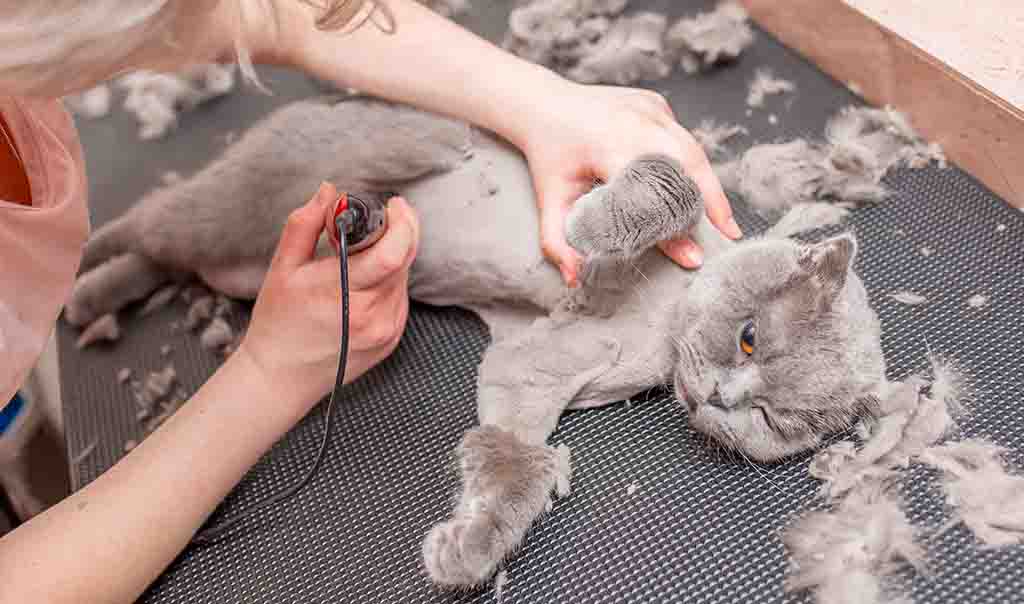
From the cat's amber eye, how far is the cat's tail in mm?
843

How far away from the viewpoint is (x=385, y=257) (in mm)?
801

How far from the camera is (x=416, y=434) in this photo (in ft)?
2.93

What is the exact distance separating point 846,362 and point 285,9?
73 centimetres

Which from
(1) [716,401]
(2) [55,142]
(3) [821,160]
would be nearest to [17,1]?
(2) [55,142]

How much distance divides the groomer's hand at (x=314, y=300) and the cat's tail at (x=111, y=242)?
0.40 metres

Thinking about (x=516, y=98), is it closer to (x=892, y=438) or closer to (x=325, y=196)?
(x=325, y=196)

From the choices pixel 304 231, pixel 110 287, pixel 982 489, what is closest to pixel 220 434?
pixel 304 231

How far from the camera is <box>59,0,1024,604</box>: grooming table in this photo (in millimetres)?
720

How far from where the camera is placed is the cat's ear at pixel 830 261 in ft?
2.36

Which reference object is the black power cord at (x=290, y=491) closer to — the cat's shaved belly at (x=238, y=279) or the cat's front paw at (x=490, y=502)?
the cat's front paw at (x=490, y=502)

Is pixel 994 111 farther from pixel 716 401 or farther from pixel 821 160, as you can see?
pixel 716 401

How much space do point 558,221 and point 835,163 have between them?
0.38 m

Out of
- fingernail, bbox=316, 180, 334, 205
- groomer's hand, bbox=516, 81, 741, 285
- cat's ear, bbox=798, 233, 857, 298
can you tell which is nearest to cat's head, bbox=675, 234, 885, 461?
cat's ear, bbox=798, 233, 857, 298

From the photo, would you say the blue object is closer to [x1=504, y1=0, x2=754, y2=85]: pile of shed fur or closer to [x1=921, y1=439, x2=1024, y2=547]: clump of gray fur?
[x1=504, y1=0, x2=754, y2=85]: pile of shed fur
